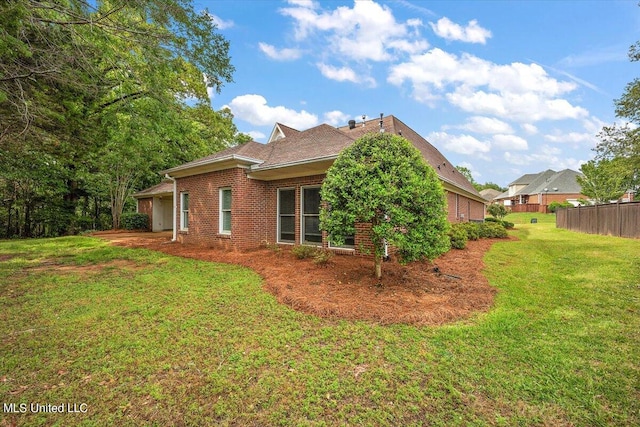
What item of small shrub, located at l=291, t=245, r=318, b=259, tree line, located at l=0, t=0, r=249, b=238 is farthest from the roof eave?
small shrub, located at l=291, t=245, r=318, b=259

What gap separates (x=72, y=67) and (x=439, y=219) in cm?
785

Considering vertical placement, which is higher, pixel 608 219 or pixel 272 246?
pixel 608 219

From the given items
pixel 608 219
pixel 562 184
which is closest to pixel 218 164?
pixel 608 219

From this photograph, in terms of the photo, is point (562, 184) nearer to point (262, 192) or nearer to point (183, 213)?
point (262, 192)

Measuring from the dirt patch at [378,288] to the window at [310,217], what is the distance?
1338mm

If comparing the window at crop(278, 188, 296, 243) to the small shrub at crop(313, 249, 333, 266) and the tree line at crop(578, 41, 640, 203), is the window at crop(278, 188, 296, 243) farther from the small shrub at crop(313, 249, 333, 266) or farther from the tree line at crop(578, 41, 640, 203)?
the tree line at crop(578, 41, 640, 203)

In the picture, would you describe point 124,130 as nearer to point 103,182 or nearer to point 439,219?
point 439,219

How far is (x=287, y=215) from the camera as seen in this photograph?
10016 mm

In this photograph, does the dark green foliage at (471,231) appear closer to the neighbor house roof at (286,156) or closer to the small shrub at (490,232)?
the small shrub at (490,232)

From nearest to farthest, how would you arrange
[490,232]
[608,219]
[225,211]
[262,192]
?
[262,192] → [225,211] → [490,232] → [608,219]

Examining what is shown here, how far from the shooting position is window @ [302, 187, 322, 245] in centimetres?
919

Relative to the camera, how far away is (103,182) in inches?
762

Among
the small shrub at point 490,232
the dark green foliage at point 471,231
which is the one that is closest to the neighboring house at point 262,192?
the dark green foliage at point 471,231

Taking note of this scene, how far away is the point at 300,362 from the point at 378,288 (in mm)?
2671
